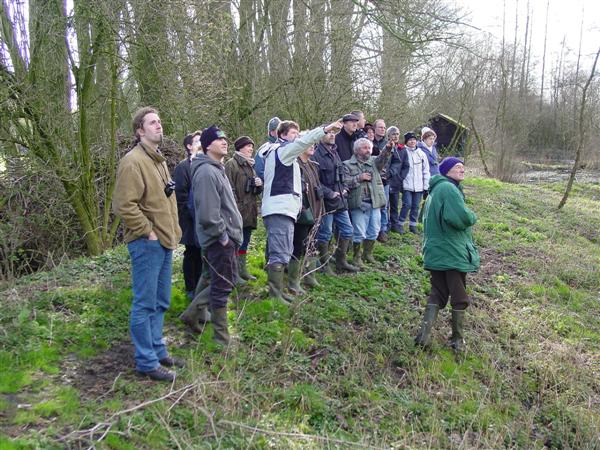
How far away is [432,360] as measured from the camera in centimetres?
593

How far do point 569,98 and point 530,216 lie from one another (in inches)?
996

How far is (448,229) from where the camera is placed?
233 inches

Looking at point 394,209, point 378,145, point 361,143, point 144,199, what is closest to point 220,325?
point 144,199

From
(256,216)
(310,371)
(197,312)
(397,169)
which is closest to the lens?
(310,371)

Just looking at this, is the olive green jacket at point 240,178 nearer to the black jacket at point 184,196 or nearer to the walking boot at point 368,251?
the black jacket at point 184,196

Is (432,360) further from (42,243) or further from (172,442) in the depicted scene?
(42,243)

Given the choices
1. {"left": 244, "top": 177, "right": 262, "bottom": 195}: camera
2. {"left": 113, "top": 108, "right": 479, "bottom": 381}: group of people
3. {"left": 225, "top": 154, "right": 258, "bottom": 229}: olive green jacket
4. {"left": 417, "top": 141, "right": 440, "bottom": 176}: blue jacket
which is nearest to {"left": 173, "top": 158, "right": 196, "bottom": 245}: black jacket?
{"left": 113, "top": 108, "right": 479, "bottom": 381}: group of people

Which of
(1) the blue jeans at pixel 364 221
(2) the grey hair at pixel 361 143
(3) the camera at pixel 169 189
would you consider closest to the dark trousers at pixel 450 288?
(1) the blue jeans at pixel 364 221

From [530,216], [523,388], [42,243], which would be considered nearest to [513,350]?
[523,388]

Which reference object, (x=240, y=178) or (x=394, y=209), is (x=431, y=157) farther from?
(x=240, y=178)

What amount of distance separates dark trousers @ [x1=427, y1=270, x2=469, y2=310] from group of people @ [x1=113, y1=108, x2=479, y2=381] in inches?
0.4

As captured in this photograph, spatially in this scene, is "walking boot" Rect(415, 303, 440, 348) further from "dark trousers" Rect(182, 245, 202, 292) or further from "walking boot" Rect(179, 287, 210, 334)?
"dark trousers" Rect(182, 245, 202, 292)

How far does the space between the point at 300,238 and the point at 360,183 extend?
1.46 meters

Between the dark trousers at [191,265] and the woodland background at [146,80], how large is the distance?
2655 millimetres
